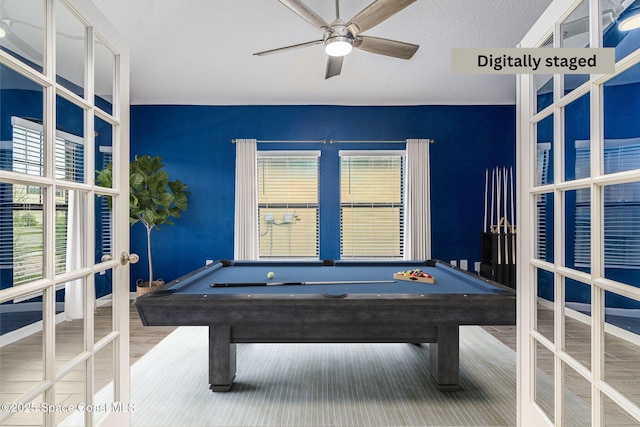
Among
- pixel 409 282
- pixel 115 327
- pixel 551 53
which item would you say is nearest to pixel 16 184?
pixel 115 327

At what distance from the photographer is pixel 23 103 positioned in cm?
100

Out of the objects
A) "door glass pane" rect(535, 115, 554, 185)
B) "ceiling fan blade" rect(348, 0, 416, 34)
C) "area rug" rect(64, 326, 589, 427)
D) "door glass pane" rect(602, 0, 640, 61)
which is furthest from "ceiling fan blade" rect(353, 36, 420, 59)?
"area rug" rect(64, 326, 589, 427)

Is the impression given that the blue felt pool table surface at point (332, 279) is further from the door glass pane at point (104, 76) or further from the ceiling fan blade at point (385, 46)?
the ceiling fan blade at point (385, 46)

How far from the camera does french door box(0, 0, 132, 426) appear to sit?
95cm

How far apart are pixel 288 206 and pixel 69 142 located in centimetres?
371

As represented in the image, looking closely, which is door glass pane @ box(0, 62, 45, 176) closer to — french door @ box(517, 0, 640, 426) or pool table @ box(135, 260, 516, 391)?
pool table @ box(135, 260, 516, 391)

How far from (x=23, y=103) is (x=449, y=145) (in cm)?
460

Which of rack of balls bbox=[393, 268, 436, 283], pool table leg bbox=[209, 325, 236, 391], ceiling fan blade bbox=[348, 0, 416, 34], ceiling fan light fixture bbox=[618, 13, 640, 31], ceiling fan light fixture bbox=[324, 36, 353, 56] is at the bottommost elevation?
pool table leg bbox=[209, 325, 236, 391]

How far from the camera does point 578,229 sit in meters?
1.05

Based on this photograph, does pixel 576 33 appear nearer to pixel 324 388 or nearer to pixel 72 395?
pixel 72 395

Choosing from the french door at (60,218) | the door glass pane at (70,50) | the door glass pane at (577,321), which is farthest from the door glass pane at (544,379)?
the door glass pane at (70,50)

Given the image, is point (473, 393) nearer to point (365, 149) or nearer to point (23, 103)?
Answer: point (23, 103)

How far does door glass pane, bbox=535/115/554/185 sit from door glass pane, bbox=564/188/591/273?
14 centimetres

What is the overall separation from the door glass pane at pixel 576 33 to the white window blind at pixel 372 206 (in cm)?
369
